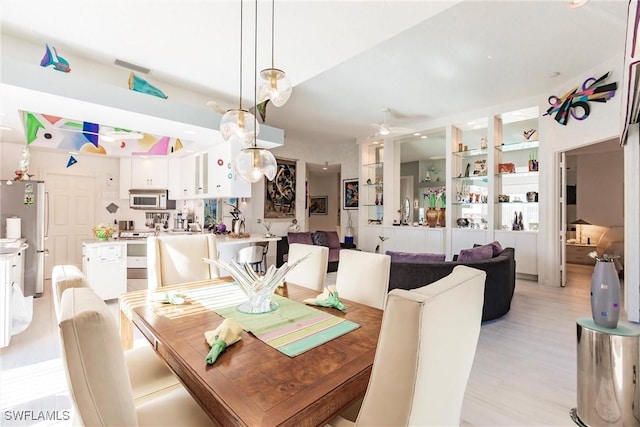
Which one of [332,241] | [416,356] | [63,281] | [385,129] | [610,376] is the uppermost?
[385,129]

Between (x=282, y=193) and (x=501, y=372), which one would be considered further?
(x=282, y=193)

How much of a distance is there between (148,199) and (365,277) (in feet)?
17.4

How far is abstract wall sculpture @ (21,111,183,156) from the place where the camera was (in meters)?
4.21

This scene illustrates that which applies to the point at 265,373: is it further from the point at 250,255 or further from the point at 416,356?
the point at 250,255

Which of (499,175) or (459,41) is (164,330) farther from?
(499,175)

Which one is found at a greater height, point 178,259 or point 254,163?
point 254,163

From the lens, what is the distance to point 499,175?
5.53 metres

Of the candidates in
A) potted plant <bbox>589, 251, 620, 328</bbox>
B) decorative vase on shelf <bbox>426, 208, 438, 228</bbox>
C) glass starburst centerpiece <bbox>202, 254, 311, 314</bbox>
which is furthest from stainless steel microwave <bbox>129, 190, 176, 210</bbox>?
potted plant <bbox>589, 251, 620, 328</bbox>

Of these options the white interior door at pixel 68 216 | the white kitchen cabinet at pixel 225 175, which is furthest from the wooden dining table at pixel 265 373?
the white interior door at pixel 68 216

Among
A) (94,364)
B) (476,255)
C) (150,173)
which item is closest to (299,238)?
(150,173)

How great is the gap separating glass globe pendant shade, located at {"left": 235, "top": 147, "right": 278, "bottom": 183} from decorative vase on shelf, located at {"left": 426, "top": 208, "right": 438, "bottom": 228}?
4.97 meters

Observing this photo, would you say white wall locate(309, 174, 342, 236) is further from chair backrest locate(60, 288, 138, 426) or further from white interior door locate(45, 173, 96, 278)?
chair backrest locate(60, 288, 138, 426)

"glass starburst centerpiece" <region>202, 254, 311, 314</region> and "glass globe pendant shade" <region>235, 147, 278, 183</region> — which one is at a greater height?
"glass globe pendant shade" <region>235, 147, 278, 183</region>

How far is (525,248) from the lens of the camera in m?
5.16
